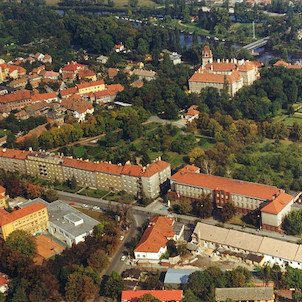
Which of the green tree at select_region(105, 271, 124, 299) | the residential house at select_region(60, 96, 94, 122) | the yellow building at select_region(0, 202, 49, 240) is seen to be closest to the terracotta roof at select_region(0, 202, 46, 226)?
the yellow building at select_region(0, 202, 49, 240)

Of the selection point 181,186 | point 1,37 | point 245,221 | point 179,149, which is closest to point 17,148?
point 179,149

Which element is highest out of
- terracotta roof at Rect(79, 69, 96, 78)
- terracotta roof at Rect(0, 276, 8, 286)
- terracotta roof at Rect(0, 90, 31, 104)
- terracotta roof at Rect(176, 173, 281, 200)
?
terracotta roof at Rect(0, 90, 31, 104)

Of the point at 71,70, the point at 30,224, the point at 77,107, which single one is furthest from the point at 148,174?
the point at 71,70

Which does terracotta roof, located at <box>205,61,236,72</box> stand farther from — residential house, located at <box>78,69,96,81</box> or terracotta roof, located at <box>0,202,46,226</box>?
terracotta roof, located at <box>0,202,46,226</box>

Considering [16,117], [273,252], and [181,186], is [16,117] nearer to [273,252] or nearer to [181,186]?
[181,186]

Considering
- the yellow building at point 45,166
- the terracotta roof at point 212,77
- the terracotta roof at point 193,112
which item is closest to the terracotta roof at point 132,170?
the yellow building at point 45,166
